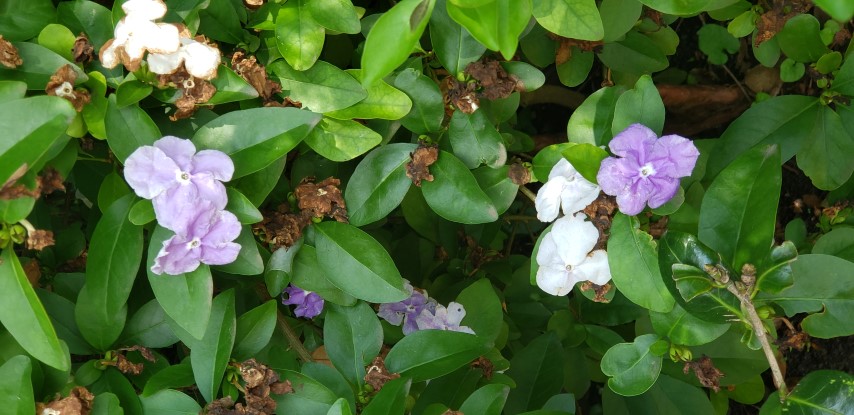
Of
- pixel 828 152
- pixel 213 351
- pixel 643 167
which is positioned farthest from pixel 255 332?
pixel 828 152

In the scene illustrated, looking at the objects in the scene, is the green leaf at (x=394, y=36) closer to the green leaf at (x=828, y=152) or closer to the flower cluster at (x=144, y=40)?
the flower cluster at (x=144, y=40)

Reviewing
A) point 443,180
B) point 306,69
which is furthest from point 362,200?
point 306,69

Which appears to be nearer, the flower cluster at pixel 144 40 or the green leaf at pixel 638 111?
the flower cluster at pixel 144 40

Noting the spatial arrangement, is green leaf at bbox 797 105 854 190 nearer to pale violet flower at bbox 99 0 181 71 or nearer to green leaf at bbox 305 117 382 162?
green leaf at bbox 305 117 382 162

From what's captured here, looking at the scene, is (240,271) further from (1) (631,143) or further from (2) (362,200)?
(1) (631,143)

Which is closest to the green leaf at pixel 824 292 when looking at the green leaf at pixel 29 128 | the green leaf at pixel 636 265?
the green leaf at pixel 636 265
